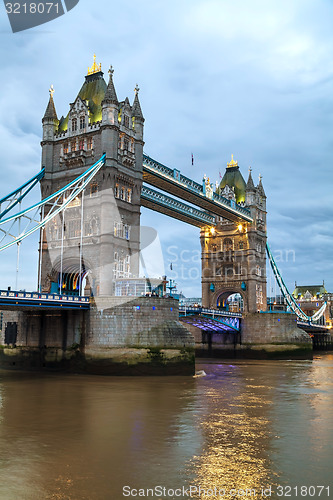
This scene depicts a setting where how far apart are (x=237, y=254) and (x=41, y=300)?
44942mm

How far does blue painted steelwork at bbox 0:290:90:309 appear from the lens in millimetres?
30802

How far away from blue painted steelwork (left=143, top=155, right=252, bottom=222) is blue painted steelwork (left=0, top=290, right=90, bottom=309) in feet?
59.9

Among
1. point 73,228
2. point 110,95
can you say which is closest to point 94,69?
point 110,95

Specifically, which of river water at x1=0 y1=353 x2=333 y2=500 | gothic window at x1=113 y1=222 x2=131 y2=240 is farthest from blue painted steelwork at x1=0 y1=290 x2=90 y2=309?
gothic window at x1=113 y1=222 x2=131 y2=240

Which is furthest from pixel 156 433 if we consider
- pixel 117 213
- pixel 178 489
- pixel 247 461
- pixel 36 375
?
pixel 117 213

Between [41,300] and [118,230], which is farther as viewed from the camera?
[118,230]

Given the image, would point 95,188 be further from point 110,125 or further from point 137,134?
point 137,134

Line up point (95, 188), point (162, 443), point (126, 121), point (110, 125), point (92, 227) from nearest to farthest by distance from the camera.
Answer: point (162, 443) → point (110, 125) → point (92, 227) → point (95, 188) → point (126, 121)

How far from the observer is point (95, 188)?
42594mm

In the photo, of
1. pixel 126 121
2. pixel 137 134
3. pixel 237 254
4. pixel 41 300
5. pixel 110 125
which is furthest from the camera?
pixel 237 254

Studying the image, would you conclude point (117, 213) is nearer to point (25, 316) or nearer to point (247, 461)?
point (25, 316)

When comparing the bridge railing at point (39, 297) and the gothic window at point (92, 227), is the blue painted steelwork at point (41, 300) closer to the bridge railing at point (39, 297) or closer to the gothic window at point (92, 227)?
the bridge railing at point (39, 297)

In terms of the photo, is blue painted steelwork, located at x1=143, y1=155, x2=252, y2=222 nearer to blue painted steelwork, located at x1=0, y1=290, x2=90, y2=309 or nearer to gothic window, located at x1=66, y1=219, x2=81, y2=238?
gothic window, located at x1=66, y1=219, x2=81, y2=238

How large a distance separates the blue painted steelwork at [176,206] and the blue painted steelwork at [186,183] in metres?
1.99
